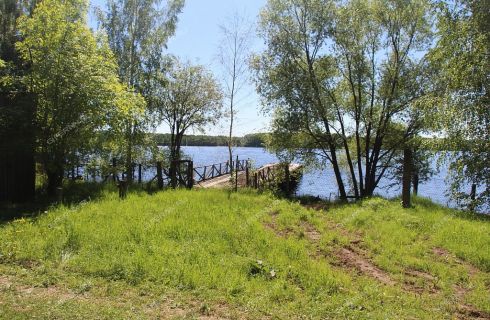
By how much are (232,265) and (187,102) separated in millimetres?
20742

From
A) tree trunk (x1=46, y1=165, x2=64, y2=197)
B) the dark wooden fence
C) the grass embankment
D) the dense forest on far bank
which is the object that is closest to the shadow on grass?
tree trunk (x1=46, y1=165, x2=64, y2=197)

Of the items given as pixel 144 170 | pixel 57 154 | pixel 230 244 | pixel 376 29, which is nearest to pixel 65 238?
pixel 230 244

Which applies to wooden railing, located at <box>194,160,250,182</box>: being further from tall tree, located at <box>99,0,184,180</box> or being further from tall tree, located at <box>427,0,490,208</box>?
tall tree, located at <box>427,0,490,208</box>

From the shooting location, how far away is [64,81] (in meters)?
11.7

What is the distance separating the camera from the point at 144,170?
21.2 metres

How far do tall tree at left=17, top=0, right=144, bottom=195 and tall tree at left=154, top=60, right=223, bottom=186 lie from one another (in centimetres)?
1245

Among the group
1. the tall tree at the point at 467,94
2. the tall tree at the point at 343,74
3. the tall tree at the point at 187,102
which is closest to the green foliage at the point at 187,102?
the tall tree at the point at 187,102

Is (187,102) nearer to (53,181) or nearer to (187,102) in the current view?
(187,102)

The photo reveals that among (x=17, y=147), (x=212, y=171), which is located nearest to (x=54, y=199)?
(x=17, y=147)

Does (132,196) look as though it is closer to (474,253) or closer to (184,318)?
(184,318)

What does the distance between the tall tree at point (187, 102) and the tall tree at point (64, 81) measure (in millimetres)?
12451

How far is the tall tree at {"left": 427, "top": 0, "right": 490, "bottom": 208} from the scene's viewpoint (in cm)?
739

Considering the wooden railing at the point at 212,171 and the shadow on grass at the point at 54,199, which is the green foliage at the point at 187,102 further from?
the shadow on grass at the point at 54,199

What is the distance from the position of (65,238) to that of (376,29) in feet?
51.5
